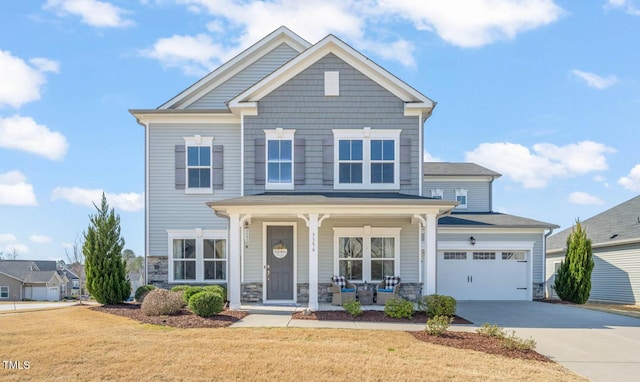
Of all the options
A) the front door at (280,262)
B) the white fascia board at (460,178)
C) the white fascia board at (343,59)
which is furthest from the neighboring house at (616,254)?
the front door at (280,262)

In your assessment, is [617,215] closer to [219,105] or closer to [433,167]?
[433,167]

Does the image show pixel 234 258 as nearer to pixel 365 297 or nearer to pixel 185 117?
pixel 365 297

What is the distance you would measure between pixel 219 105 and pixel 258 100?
246cm

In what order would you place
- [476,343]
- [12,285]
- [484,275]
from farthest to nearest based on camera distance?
[12,285] → [484,275] → [476,343]

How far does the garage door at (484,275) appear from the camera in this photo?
1872 cm

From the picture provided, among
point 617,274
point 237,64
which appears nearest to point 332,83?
point 237,64

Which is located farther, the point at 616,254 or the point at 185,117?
the point at 616,254

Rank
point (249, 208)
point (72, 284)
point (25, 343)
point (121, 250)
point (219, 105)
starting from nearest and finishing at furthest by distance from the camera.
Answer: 1. point (25, 343)
2. point (249, 208)
3. point (121, 250)
4. point (219, 105)
5. point (72, 284)

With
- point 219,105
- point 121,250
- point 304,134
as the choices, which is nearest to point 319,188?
point 304,134

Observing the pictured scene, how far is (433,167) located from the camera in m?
25.6

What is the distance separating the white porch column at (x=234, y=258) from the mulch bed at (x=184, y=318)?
45 centimetres

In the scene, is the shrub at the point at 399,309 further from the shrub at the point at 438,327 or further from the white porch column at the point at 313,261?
the white porch column at the point at 313,261

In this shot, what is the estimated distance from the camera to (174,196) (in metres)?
15.9

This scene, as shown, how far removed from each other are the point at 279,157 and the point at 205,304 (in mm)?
5471
